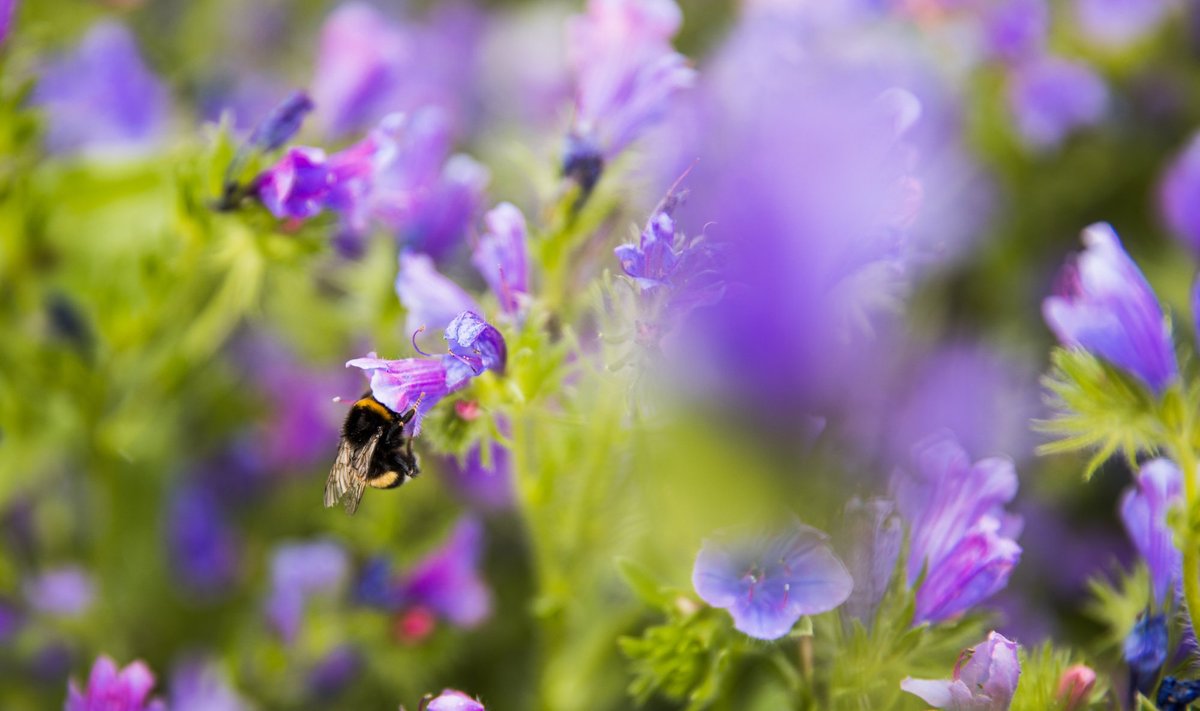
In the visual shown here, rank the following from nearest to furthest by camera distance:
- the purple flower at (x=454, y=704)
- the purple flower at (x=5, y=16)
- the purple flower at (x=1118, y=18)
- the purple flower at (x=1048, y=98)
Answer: the purple flower at (x=454, y=704) → the purple flower at (x=5, y=16) → the purple flower at (x=1048, y=98) → the purple flower at (x=1118, y=18)

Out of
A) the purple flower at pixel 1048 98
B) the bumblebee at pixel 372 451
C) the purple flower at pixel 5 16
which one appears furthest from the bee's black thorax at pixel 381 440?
the purple flower at pixel 1048 98

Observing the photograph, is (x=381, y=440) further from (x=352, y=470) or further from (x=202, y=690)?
(x=202, y=690)

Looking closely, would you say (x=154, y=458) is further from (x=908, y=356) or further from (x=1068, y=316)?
(x=1068, y=316)

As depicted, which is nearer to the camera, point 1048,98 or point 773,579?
point 773,579

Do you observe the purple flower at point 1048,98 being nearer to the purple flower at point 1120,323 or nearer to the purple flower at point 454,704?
the purple flower at point 1120,323

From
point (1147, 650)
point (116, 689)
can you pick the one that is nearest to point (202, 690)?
point (116, 689)

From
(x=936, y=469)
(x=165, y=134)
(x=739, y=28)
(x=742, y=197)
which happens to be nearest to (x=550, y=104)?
(x=739, y=28)
